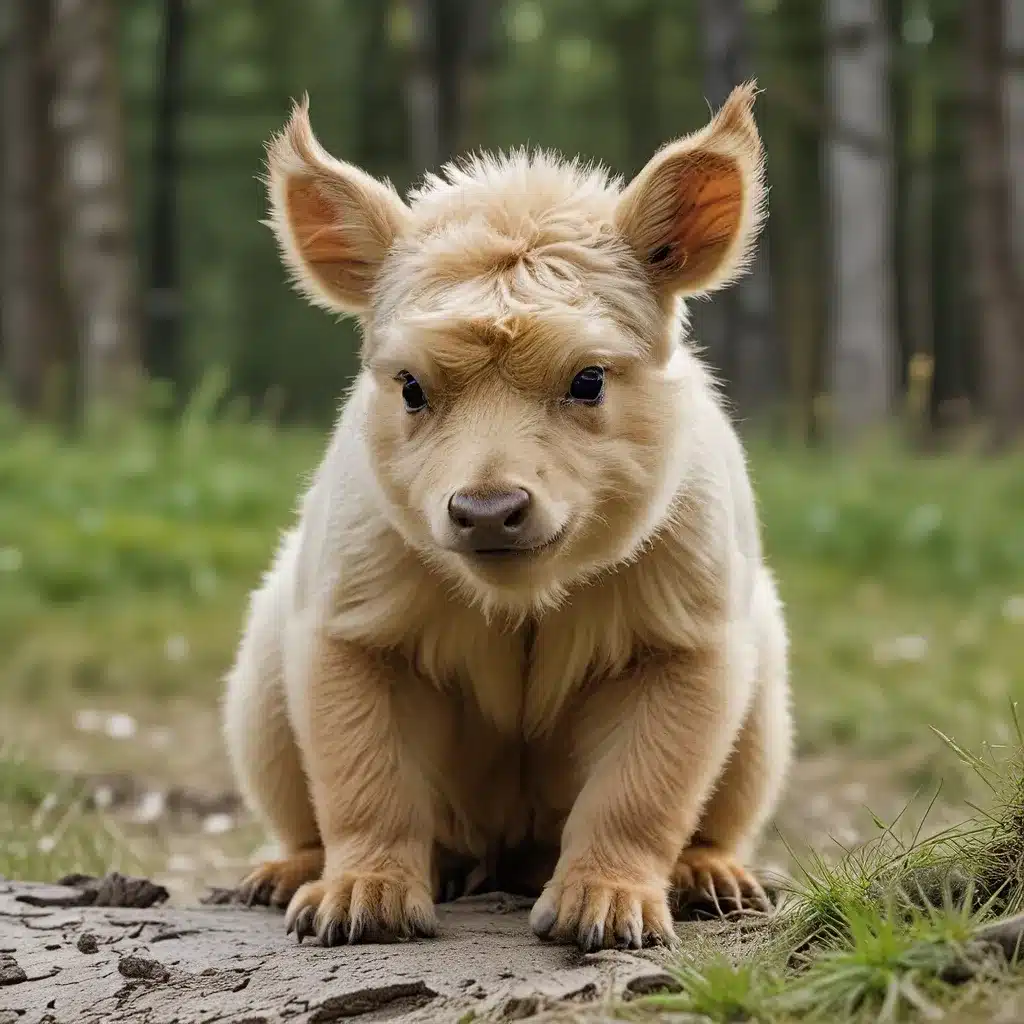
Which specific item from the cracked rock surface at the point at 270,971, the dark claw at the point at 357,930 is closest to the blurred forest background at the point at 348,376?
the cracked rock surface at the point at 270,971

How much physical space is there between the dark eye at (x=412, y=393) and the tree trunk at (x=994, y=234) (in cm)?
1217

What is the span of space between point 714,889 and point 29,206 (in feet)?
47.7

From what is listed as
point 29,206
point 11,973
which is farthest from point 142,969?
point 29,206

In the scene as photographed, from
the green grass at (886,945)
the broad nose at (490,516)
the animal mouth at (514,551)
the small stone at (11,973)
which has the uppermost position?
the broad nose at (490,516)

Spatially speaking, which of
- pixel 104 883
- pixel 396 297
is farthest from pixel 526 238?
pixel 104 883

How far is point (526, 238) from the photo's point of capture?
12.2 feet

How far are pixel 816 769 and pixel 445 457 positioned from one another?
14.8ft

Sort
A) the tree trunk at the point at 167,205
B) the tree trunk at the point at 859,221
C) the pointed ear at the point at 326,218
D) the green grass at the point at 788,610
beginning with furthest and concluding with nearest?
the tree trunk at the point at 167,205, the tree trunk at the point at 859,221, the pointed ear at the point at 326,218, the green grass at the point at 788,610

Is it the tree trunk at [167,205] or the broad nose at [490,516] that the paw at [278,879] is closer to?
the broad nose at [490,516]

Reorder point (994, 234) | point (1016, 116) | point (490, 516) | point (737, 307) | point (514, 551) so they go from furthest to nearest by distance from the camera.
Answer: point (737, 307) < point (994, 234) < point (1016, 116) < point (514, 551) < point (490, 516)

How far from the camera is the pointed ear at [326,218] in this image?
402 centimetres

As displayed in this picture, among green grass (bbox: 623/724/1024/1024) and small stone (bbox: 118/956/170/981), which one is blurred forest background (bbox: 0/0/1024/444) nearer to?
green grass (bbox: 623/724/1024/1024)

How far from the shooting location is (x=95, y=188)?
1412 centimetres

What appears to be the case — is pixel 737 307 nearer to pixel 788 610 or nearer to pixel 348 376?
pixel 348 376
